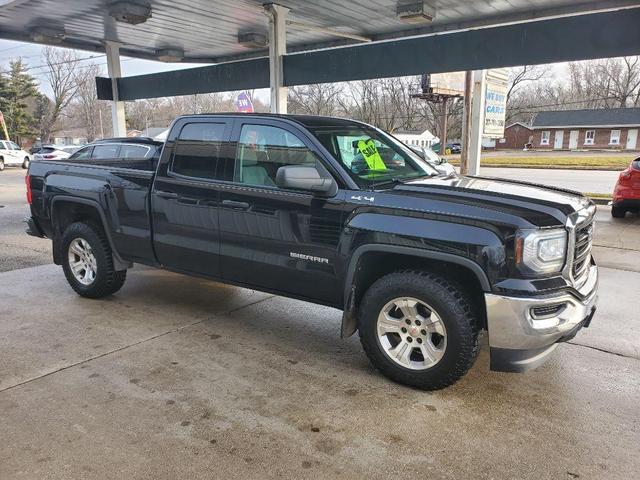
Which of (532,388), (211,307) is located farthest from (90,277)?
(532,388)

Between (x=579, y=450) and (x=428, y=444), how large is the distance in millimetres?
858

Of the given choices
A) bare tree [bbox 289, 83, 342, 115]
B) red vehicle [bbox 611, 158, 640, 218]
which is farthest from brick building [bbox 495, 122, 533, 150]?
red vehicle [bbox 611, 158, 640, 218]

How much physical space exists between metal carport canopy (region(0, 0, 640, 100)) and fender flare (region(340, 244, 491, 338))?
24.3 ft

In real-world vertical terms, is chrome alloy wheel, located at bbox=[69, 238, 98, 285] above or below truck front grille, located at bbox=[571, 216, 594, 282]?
below

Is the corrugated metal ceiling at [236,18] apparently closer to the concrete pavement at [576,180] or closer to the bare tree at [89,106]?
the concrete pavement at [576,180]

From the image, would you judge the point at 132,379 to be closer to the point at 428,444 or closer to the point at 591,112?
the point at 428,444

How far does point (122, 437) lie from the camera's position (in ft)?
9.98

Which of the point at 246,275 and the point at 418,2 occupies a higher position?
the point at 418,2

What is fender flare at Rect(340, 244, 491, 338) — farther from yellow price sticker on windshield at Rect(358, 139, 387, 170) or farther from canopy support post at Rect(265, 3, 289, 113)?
canopy support post at Rect(265, 3, 289, 113)

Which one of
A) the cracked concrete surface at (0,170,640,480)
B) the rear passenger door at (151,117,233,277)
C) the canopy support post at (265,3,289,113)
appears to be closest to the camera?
the cracked concrete surface at (0,170,640,480)

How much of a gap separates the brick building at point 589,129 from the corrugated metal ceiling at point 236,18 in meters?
58.0

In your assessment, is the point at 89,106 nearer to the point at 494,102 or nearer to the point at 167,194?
the point at 494,102

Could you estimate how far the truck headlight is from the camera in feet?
10.3

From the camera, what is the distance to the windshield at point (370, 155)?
13.1ft
